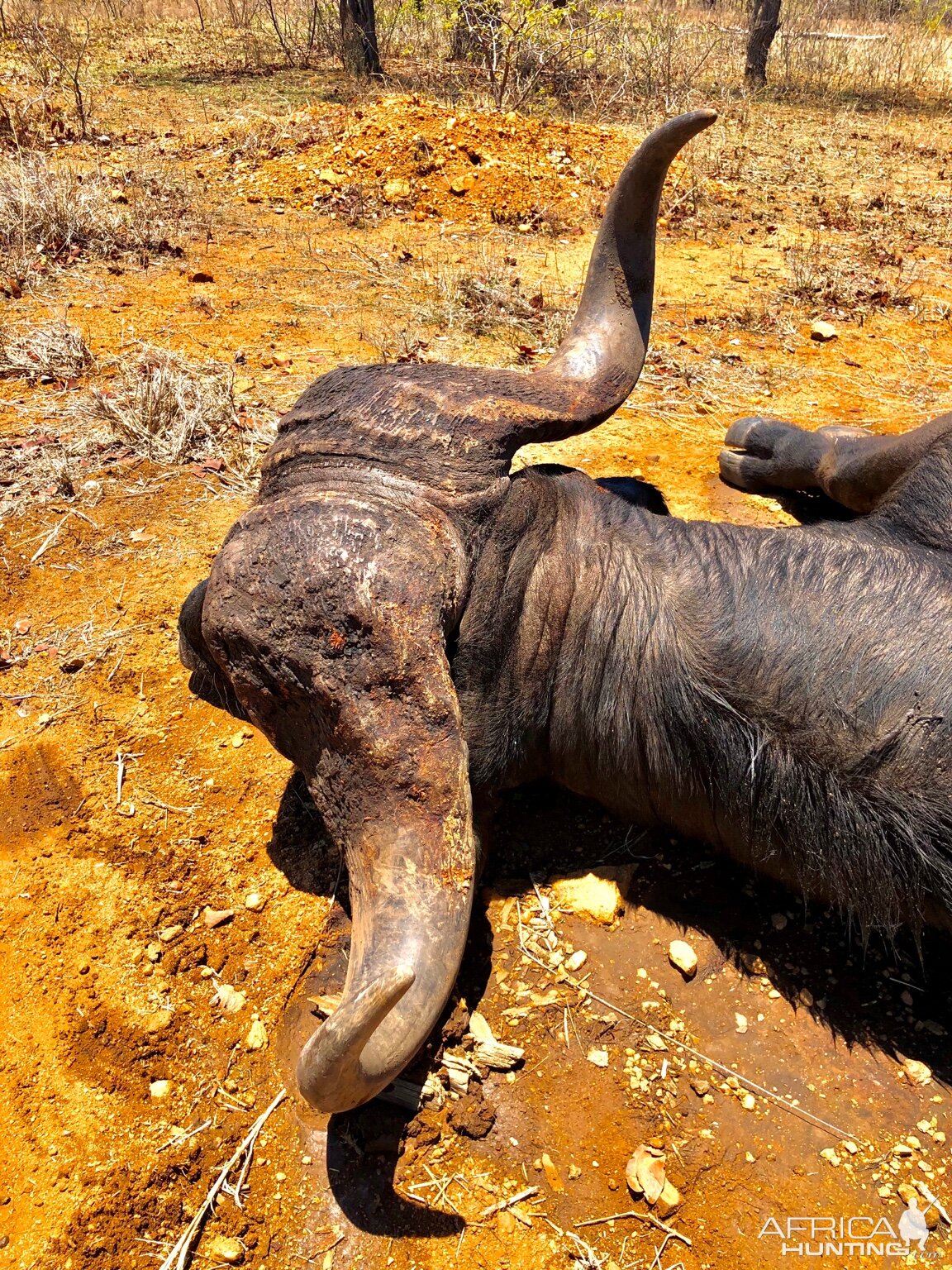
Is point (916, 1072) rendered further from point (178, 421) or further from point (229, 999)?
point (178, 421)

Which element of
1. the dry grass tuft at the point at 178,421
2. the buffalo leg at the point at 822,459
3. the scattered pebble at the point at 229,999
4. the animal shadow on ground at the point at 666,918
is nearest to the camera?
the animal shadow on ground at the point at 666,918

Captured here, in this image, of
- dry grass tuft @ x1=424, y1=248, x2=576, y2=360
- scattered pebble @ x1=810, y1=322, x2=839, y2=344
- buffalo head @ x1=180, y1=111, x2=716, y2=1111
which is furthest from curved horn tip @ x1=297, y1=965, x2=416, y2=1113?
scattered pebble @ x1=810, y1=322, x2=839, y2=344

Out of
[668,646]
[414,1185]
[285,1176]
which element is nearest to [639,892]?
[668,646]

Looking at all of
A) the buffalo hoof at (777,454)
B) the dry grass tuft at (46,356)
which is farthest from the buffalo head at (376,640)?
the dry grass tuft at (46,356)

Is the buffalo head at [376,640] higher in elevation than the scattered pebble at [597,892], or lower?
higher

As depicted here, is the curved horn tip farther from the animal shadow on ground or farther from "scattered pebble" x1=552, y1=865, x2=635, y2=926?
"scattered pebble" x1=552, y1=865, x2=635, y2=926

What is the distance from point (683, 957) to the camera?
238 cm

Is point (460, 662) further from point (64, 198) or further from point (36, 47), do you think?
point (36, 47)

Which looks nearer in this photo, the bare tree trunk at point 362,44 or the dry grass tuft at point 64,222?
the dry grass tuft at point 64,222

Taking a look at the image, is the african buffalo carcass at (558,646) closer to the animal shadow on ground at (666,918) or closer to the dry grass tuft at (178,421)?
the animal shadow on ground at (666,918)

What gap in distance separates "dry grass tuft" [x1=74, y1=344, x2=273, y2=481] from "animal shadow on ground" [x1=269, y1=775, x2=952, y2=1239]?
7.67 ft

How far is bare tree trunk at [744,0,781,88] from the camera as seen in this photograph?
1363 centimetres

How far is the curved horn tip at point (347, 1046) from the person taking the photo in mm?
1334

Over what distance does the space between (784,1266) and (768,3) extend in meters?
16.7
